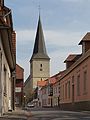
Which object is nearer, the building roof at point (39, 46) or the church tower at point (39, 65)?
the building roof at point (39, 46)

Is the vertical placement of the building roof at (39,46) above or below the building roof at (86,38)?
above

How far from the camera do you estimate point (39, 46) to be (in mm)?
153875

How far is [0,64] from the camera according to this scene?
20531 millimetres

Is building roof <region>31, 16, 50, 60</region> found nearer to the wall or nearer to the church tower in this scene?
the church tower

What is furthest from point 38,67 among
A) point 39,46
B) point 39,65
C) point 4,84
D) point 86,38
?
point 4,84

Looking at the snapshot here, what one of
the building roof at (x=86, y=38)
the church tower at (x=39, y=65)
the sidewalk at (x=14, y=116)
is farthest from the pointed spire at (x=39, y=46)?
the sidewalk at (x=14, y=116)

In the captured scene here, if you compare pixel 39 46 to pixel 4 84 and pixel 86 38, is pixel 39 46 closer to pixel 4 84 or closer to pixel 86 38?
pixel 86 38

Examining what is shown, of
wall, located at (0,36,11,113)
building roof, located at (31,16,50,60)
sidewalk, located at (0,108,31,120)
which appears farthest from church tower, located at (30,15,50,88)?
sidewalk, located at (0,108,31,120)

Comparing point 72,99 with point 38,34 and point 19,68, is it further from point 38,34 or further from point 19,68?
point 38,34

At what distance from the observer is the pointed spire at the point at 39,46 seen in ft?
492

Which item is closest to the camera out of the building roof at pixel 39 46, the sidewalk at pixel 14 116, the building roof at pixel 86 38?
the sidewalk at pixel 14 116

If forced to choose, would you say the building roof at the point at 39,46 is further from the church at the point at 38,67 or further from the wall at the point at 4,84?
the wall at the point at 4,84

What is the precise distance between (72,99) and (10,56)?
1009 inches

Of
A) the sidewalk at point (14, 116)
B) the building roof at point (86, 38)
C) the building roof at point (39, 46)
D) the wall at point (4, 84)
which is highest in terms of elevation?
the building roof at point (39, 46)
